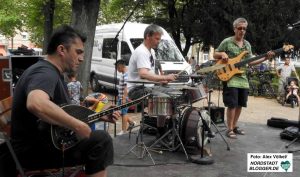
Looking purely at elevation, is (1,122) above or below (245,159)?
above

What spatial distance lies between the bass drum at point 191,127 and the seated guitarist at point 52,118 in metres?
2.26

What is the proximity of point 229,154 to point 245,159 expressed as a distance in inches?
10.9

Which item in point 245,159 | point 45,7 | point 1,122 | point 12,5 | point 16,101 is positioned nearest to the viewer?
point 16,101

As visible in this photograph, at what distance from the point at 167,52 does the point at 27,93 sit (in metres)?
9.93

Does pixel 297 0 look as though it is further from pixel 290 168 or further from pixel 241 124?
pixel 290 168

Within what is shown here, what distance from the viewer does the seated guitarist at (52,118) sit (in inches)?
106

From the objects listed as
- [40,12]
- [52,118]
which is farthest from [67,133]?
[40,12]

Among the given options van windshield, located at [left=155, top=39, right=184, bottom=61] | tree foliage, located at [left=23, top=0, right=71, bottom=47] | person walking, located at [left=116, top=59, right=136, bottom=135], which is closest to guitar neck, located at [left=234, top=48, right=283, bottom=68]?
person walking, located at [left=116, top=59, right=136, bottom=135]

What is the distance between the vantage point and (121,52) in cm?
1282

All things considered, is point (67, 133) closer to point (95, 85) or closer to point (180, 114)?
point (180, 114)

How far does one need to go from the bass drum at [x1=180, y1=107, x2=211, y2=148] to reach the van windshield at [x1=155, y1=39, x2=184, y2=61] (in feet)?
22.9

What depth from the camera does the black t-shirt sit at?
275 centimetres

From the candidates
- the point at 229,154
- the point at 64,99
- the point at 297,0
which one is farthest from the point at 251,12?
the point at 64,99

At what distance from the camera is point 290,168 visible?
473 centimetres
